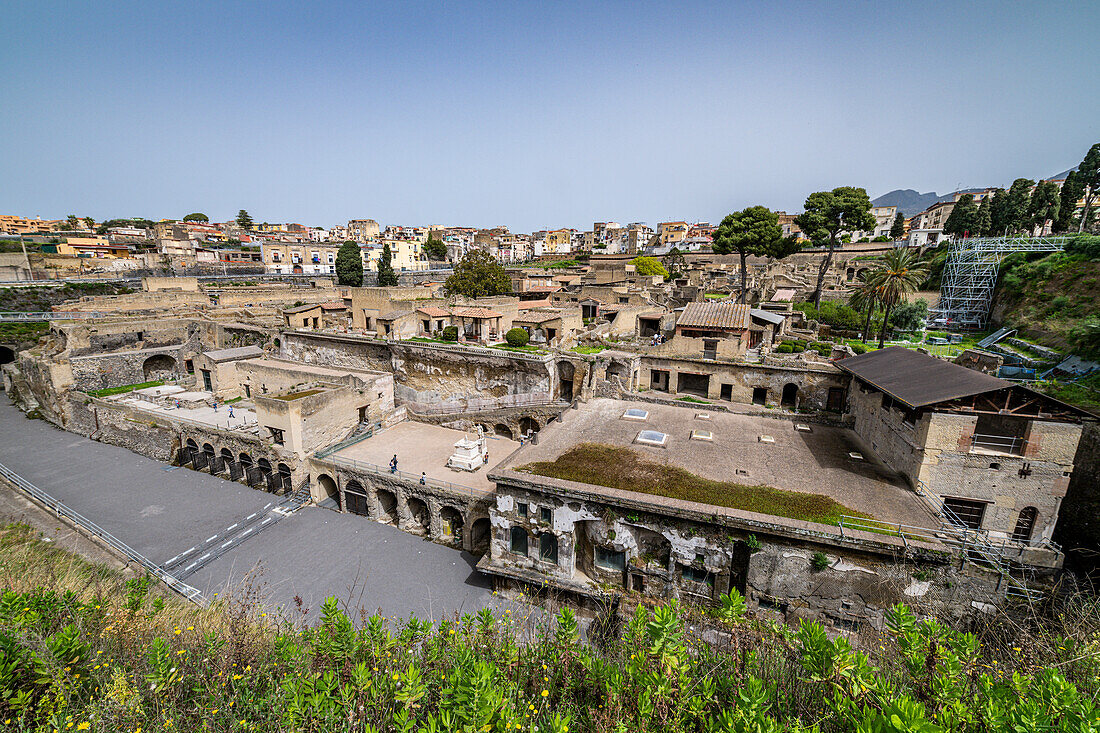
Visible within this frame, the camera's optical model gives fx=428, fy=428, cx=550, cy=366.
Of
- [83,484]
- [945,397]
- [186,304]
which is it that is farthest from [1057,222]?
[186,304]

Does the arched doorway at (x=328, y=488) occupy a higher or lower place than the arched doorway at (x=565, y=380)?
lower

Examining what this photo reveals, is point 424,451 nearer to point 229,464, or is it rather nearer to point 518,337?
point 518,337

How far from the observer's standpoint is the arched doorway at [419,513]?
20844mm

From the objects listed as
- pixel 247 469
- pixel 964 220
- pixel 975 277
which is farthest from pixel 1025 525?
pixel 964 220

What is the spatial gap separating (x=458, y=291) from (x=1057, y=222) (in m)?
61.3

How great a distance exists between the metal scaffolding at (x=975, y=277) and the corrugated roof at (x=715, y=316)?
20.4 meters

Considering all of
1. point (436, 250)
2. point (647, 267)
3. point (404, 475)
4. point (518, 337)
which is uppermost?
point (436, 250)

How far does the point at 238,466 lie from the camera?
25922 mm

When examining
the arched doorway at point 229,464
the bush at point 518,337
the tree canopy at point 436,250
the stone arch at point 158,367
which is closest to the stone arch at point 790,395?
the bush at point 518,337

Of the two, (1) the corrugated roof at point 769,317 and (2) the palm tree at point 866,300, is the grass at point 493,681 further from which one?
(2) the palm tree at point 866,300

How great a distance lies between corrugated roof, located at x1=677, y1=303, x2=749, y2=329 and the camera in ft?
85.1

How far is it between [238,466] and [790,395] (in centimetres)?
3301

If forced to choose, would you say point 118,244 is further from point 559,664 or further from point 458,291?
point 559,664

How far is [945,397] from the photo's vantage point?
1248cm
